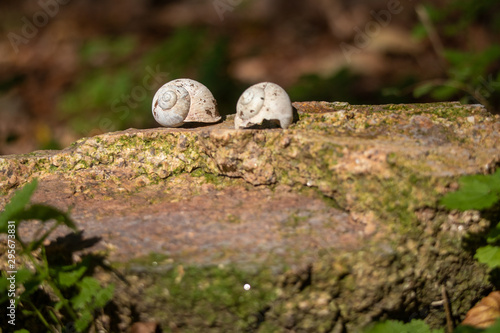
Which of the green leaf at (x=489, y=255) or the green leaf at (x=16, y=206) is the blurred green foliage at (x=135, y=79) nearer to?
the green leaf at (x=16, y=206)

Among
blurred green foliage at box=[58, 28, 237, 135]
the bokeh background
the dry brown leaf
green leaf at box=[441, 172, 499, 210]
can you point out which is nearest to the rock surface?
the dry brown leaf

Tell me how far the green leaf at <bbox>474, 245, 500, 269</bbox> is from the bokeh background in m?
2.39

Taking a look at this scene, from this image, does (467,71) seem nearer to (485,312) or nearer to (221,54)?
(485,312)

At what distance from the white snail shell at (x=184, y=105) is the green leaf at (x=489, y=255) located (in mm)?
2131

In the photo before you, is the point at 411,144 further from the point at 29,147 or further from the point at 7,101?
the point at 7,101

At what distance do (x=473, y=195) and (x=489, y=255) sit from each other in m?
0.38

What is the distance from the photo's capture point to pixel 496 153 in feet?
8.90

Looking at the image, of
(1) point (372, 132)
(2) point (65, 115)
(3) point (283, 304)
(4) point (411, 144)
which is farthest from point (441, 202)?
(2) point (65, 115)

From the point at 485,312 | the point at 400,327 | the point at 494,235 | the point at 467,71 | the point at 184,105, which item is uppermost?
the point at 467,71

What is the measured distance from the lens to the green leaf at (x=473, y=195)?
2268mm

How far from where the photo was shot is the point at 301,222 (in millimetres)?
2656

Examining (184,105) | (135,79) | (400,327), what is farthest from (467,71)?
(135,79)

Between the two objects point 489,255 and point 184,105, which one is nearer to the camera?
point 489,255

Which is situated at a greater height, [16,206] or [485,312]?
[16,206]
